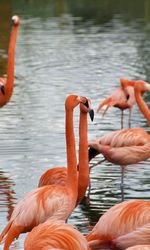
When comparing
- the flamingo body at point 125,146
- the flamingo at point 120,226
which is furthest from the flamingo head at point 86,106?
the flamingo body at point 125,146

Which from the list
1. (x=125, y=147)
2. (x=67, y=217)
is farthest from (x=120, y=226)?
(x=125, y=147)

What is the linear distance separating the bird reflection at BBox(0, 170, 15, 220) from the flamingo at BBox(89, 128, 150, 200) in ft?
2.78

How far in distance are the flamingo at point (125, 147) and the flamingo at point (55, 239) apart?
9.45 feet

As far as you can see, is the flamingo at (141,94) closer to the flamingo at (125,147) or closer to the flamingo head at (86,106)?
the flamingo at (125,147)

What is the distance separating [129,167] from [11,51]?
83.4 inches

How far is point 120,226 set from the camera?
606 cm

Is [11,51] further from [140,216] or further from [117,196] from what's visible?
[140,216]

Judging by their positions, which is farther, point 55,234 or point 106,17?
point 106,17

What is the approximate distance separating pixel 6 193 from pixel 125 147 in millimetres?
1153

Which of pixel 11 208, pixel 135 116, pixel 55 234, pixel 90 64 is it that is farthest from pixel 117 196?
pixel 90 64

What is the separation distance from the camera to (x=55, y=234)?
17.8ft

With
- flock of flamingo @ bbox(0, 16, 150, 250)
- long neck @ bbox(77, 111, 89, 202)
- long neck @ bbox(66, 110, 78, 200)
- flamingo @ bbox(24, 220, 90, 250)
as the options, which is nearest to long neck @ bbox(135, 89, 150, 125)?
flock of flamingo @ bbox(0, 16, 150, 250)

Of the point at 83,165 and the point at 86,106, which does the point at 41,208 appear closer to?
the point at 83,165

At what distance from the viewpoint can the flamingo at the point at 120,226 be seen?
5.96 m
